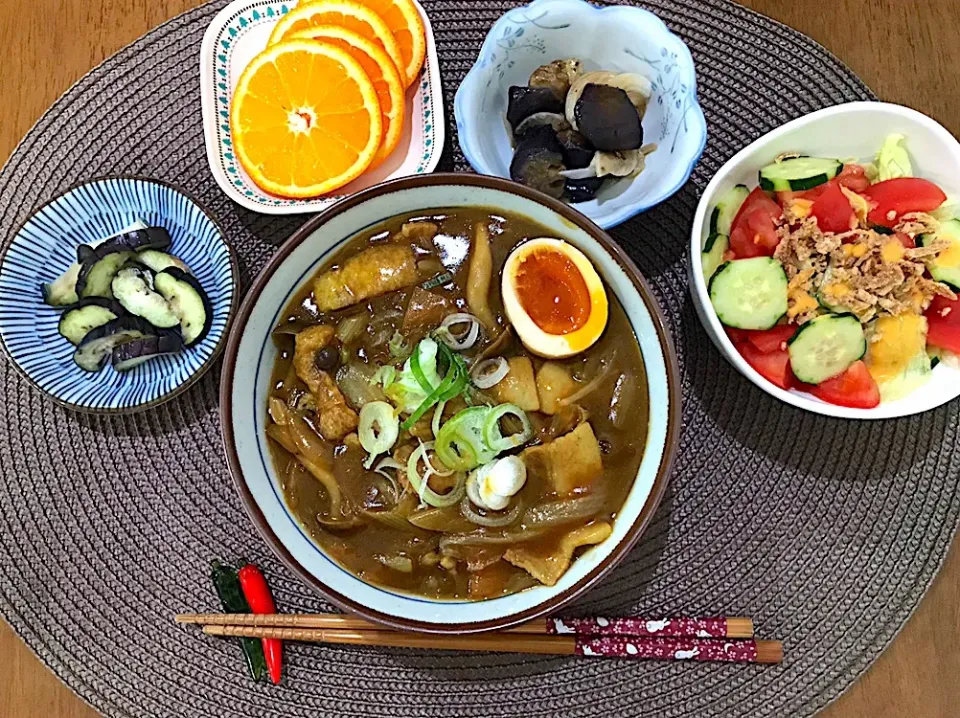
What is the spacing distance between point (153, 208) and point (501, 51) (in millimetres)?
1120

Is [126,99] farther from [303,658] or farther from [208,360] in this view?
[303,658]

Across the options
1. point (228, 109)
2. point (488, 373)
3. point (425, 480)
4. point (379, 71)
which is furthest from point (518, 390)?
point (228, 109)

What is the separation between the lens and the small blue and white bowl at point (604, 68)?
215cm

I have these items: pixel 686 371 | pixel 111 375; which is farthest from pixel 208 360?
pixel 686 371

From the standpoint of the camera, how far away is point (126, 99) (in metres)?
2.41

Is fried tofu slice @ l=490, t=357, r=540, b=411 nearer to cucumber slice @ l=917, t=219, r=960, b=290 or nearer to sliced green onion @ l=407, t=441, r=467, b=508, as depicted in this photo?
sliced green onion @ l=407, t=441, r=467, b=508

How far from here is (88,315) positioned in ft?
7.37

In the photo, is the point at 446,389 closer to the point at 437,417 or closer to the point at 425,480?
the point at 437,417

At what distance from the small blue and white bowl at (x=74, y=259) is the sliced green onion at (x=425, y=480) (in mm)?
681

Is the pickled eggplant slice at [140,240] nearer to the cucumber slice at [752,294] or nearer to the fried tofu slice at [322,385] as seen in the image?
the fried tofu slice at [322,385]

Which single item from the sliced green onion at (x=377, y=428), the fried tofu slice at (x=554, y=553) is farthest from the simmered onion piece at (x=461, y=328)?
the fried tofu slice at (x=554, y=553)

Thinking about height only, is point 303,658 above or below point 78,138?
below

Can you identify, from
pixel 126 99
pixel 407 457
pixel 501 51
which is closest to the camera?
pixel 407 457

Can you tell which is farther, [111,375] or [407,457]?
[111,375]
